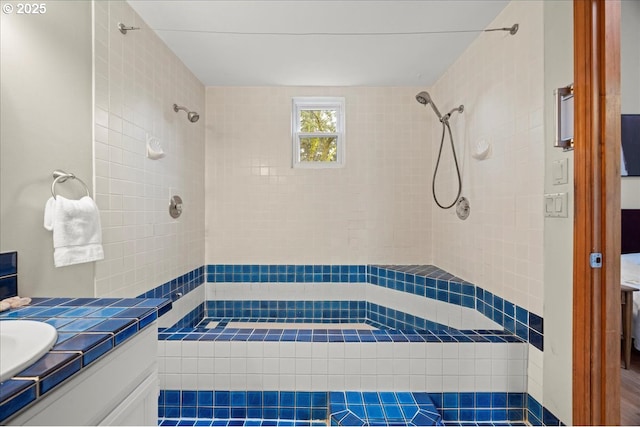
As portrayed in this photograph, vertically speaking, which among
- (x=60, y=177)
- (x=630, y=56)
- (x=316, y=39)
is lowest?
(x=60, y=177)

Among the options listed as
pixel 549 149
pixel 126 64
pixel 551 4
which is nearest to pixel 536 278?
pixel 549 149

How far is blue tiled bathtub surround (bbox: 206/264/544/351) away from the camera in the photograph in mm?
1634

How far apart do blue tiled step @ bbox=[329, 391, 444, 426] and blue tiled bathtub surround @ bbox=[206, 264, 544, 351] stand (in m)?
0.65

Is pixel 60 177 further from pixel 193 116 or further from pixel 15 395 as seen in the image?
pixel 193 116

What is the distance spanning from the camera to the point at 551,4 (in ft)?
4.53

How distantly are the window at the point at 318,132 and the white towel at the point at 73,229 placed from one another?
178cm

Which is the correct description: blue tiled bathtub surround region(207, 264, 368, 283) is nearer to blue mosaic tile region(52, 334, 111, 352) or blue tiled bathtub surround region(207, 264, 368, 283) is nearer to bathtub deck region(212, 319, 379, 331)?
bathtub deck region(212, 319, 379, 331)

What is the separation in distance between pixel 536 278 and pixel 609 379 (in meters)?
0.46

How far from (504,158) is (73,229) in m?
2.22

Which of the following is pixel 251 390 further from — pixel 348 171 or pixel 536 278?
pixel 348 171

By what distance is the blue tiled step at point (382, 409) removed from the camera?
1415mm

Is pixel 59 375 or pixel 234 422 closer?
pixel 59 375

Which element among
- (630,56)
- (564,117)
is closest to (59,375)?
(564,117)

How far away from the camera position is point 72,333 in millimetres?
850
